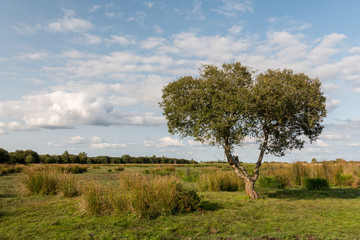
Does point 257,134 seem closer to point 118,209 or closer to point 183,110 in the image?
point 183,110

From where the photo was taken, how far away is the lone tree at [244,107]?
13.7 meters

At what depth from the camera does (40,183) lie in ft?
52.6

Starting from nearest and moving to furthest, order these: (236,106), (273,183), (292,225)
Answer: (292,225)
(236,106)
(273,183)

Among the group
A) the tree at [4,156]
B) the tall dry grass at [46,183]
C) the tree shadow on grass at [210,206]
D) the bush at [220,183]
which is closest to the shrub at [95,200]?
the tree shadow on grass at [210,206]

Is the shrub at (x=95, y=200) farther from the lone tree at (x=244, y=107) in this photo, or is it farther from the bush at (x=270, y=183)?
the bush at (x=270, y=183)

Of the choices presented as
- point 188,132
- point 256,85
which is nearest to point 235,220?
point 188,132

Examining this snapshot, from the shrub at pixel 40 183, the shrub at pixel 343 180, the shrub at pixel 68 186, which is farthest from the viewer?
the shrub at pixel 343 180

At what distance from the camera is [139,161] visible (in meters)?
91.2

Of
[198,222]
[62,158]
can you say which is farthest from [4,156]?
[198,222]

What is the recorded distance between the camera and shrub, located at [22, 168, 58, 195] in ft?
52.0

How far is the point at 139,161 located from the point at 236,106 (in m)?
80.9

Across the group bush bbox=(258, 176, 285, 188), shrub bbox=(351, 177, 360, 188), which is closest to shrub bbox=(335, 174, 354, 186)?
shrub bbox=(351, 177, 360, 188)

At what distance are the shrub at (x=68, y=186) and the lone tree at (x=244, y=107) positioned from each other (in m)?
6.33

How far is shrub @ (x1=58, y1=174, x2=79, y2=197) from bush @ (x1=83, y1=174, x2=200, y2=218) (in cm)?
440
